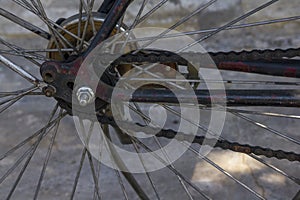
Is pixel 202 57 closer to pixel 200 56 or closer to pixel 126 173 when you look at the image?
pixel 200 56

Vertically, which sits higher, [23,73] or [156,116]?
[23,73]

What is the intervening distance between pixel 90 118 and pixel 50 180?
614mm

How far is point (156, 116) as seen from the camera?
214 cm

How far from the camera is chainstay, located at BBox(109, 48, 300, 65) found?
4.15ft

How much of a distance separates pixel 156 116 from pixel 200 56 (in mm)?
837

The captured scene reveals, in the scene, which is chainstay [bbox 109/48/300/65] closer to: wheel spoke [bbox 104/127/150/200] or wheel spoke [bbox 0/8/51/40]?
wheel spoke [bbox 0/8/51/40]

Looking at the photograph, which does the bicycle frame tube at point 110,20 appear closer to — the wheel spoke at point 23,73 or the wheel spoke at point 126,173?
the wheel spoke at point 23,73

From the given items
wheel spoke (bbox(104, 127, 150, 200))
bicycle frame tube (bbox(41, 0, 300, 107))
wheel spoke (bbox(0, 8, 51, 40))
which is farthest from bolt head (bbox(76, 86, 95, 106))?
wheel spoke (bbox(104, 127, 150, 200))

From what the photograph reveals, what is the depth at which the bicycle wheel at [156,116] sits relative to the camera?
1.36m

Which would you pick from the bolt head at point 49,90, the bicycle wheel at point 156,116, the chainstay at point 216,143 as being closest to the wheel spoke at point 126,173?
the bicycle wheel at point 156,116

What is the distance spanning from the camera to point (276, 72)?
129 centimetres

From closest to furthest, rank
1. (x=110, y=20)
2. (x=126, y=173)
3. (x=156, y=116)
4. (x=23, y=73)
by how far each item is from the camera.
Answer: (x=110, y=20) < (x=23, y=73) < (x=126, y=173) < (x=156, y=116)

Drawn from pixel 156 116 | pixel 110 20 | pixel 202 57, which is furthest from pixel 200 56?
pixel 156 116

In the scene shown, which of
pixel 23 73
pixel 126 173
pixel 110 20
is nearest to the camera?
pixel 110 20
